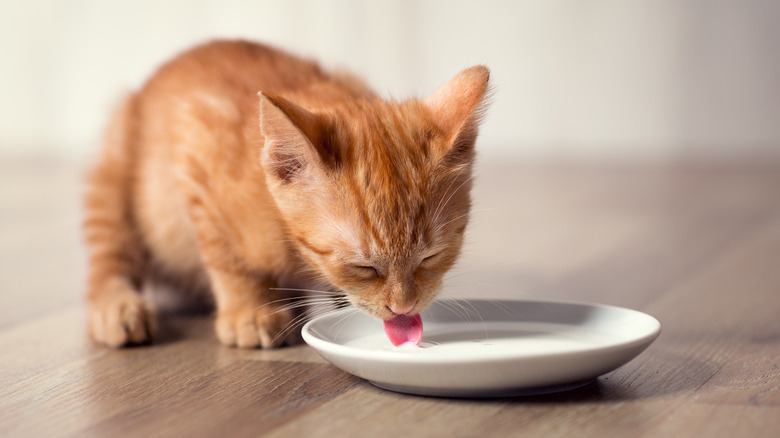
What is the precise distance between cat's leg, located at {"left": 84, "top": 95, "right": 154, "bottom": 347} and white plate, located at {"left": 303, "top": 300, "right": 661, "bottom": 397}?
600mm

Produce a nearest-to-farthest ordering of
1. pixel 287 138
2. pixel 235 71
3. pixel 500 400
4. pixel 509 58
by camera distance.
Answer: pixel 500 400 < pixel 287 138 < pixel 235 71 < pixel 509 58

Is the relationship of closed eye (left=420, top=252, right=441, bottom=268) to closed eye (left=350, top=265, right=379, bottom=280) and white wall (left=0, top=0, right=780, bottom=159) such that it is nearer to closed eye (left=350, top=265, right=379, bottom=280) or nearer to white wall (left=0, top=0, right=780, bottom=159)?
closed eye (left=350, top=265, right=379, bottom=280)

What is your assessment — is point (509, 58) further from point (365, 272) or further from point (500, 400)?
point (500, 400)

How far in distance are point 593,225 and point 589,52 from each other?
86.5 inches

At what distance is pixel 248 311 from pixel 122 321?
9.4 inches

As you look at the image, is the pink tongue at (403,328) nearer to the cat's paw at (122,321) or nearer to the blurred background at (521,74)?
the cat's paw at (122,321)

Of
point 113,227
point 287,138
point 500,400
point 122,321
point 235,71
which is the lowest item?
point 500,400

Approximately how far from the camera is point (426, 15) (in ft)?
16.3

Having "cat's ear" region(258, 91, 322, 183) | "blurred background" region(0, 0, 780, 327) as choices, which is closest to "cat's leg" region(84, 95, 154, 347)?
"cat's ear" region(258, 91, 322, 183)

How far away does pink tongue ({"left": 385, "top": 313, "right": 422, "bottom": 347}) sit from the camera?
145 centimetres

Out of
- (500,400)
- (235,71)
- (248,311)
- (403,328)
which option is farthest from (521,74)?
(500,400)

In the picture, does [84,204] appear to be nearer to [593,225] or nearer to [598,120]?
[593,225]

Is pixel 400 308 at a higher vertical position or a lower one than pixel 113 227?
lower

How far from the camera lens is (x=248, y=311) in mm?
1717
